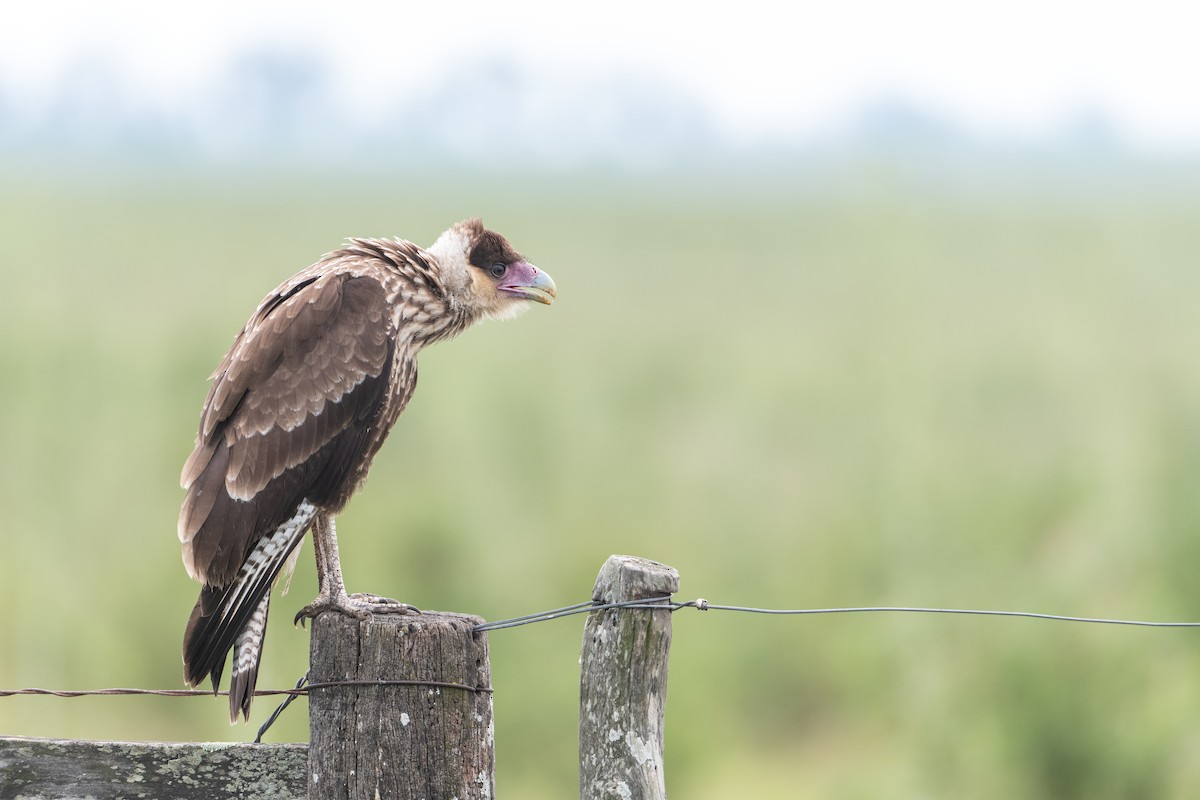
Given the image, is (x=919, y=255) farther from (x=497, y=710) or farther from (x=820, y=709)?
(x=497, y=710)

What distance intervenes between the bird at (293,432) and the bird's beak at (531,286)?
0.34 meters

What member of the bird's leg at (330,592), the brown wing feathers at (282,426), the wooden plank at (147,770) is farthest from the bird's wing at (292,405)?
the wooden plank at (147,770)

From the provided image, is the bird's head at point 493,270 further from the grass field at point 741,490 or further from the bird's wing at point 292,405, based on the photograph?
the grass field at point 741,490

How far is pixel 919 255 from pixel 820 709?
51.7 meters

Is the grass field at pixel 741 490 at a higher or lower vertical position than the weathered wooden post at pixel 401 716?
higher

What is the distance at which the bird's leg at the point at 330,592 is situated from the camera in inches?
151

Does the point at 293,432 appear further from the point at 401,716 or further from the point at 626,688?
the point at 626,688

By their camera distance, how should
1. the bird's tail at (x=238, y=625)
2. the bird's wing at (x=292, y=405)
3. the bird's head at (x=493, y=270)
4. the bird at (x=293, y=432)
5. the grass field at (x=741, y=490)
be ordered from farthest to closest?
the grass field at (x=741, y=490)
the bird's head at (x=493, y=270)
the bird's wing at (x=292, y=405)
the bird at (x=293, y=432)
the bird's tail at (x=238, y=625)

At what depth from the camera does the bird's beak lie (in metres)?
4.91

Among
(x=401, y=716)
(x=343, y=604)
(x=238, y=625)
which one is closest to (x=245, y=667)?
(x=238, y=625)

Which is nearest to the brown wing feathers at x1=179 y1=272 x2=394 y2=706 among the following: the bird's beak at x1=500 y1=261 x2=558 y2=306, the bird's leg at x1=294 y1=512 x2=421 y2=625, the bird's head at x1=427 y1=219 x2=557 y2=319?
the bird's leg at x1=294 y1=512 x2=421 y2=625

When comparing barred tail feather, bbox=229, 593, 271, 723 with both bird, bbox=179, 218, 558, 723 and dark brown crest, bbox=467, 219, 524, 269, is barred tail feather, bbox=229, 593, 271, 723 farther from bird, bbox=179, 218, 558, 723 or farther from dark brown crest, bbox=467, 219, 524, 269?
dark brown crest, bbox=467, 219, 524, 269

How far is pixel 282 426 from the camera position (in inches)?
161

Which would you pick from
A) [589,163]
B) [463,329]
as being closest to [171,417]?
[463,329]
